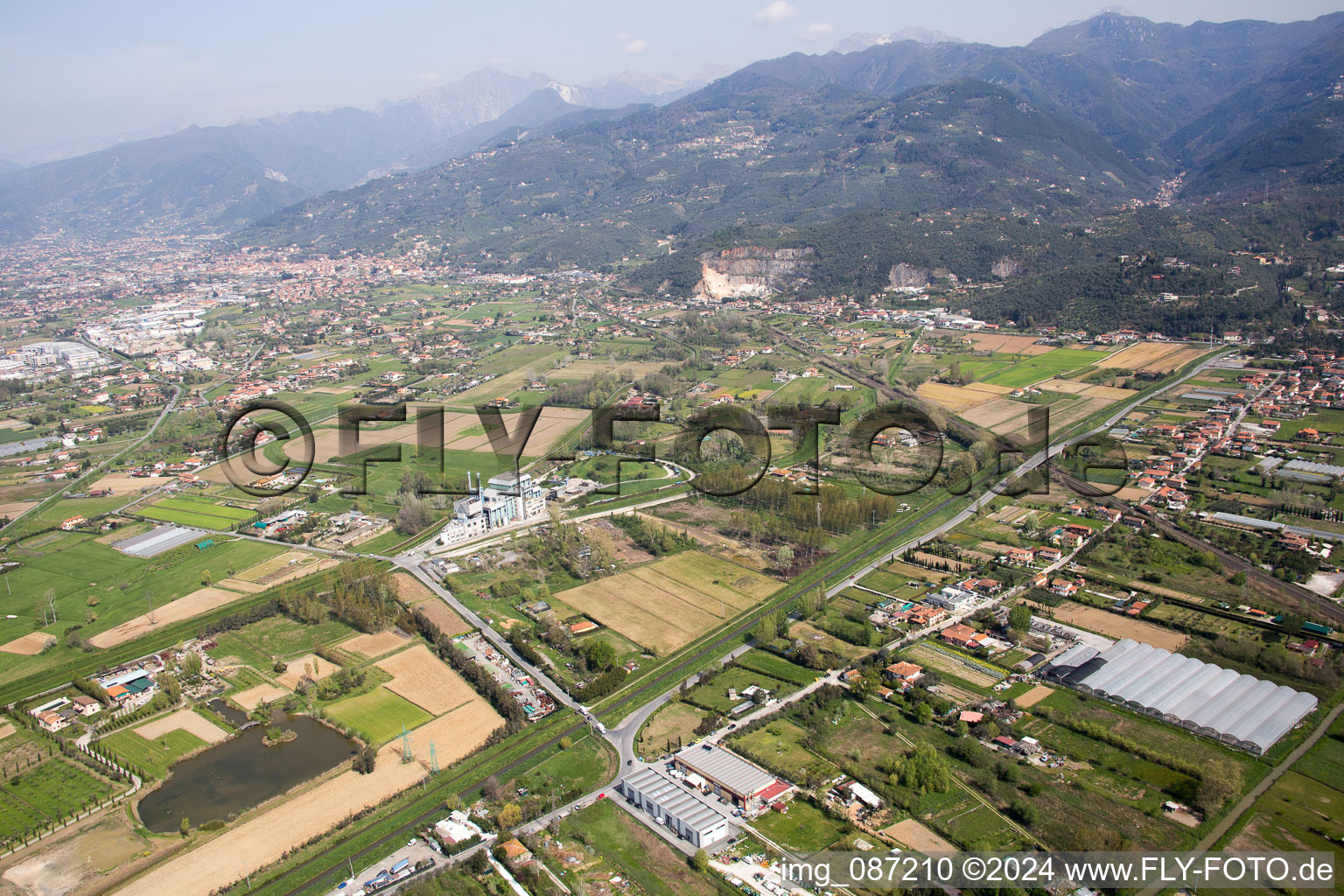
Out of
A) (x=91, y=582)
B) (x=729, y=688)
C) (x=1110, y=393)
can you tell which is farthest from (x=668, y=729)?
(x=1110, y=393)

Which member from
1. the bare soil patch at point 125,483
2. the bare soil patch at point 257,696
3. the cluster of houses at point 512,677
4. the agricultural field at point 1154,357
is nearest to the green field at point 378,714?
the bare soil patch at point 257,696

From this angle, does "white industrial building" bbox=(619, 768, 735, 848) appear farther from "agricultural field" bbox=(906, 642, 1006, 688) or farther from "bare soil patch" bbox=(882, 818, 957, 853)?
"agricultural field" bbox=(906, 642, 1006, 688)

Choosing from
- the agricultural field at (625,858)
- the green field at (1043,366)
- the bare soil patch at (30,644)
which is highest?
the green field at (1043,366)

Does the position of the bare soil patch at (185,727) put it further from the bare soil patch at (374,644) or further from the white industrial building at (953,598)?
the white industrial building at (953,598)

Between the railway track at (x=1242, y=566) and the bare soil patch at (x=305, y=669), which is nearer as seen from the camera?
the bare soil patch at (x=305, y=669)

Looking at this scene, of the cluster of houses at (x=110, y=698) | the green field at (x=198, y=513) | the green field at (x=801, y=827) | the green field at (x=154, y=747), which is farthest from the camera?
the green field at (x=198, y=513)

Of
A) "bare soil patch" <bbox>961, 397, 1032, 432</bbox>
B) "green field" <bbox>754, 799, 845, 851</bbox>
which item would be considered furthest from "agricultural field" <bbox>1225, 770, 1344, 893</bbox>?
"bare soil patch" <bbox>961, 397, 1032, 432</bbox>

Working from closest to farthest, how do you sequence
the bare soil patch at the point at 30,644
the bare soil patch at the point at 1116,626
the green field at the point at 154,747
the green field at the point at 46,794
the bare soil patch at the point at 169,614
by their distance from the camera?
the green field at the point at 46,794 < the green field at the point at 154,747 < the bare soil patch at the point at 1116,626 < the bare soil patch at the point at 30,644 < the bare soil patch at the point at 169,614
